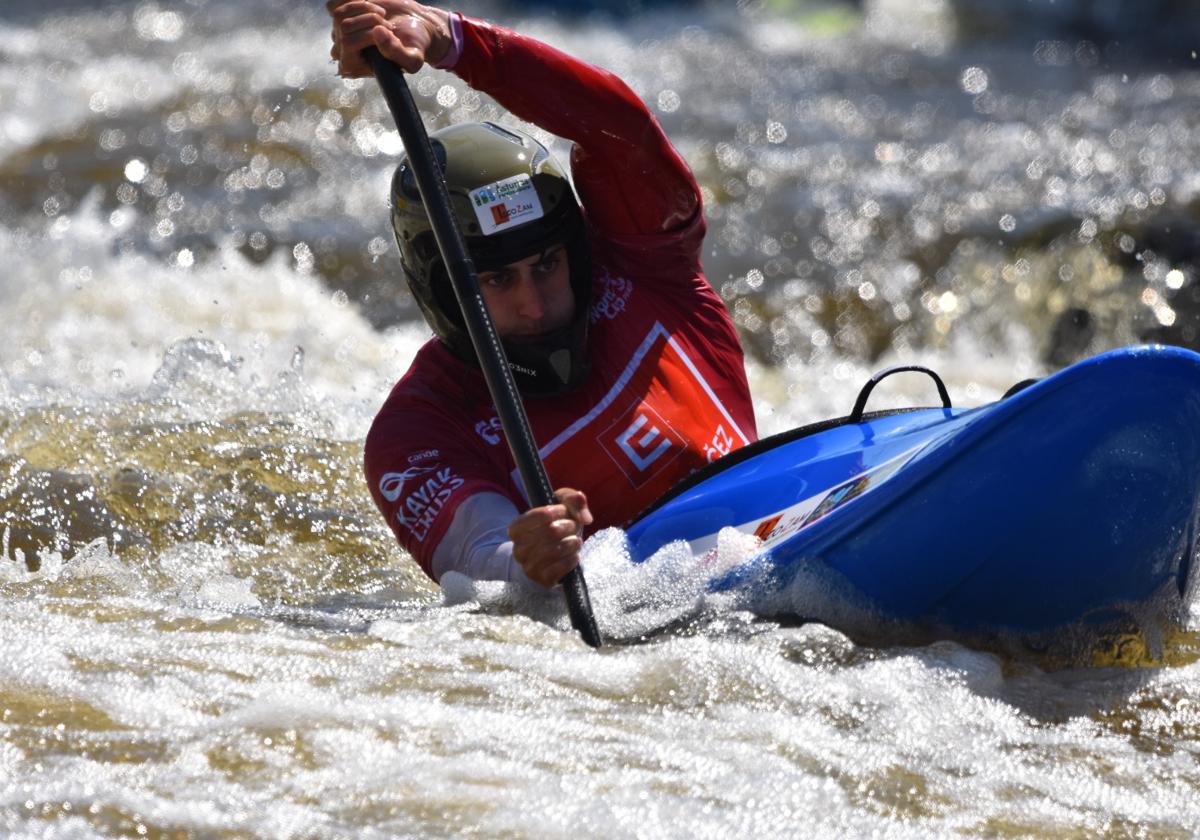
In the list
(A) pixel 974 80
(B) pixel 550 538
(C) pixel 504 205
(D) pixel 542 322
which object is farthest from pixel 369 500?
(A) pixel 974 80

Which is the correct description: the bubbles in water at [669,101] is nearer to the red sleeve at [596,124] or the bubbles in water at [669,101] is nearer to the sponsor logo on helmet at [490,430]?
the red sleeve at [596,124]

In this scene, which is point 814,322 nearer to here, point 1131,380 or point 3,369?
point 3,369

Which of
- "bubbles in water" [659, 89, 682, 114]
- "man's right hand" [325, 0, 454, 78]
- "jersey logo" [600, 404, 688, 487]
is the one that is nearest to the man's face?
"jersey logo" [600, 404, 688, 487]

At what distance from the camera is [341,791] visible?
2.27 m

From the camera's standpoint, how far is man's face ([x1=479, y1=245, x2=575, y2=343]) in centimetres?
333

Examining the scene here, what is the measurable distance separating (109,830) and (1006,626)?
5.20 feet

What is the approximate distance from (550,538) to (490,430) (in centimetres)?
56

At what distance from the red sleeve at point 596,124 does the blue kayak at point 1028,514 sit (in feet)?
2.70

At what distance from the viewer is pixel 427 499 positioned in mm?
3246

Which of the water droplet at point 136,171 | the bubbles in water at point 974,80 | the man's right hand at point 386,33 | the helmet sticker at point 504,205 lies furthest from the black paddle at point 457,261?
the bubbles in water at point 974,80

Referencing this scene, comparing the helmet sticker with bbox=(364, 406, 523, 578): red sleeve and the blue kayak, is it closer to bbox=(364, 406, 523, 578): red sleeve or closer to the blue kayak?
bbox=(364, 406, 523, 578): red sleeve

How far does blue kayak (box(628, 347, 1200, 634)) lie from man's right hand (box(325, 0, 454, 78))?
1.12m

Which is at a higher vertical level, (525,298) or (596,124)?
(596,124)

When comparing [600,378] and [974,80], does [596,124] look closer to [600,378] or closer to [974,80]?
[600,378]
